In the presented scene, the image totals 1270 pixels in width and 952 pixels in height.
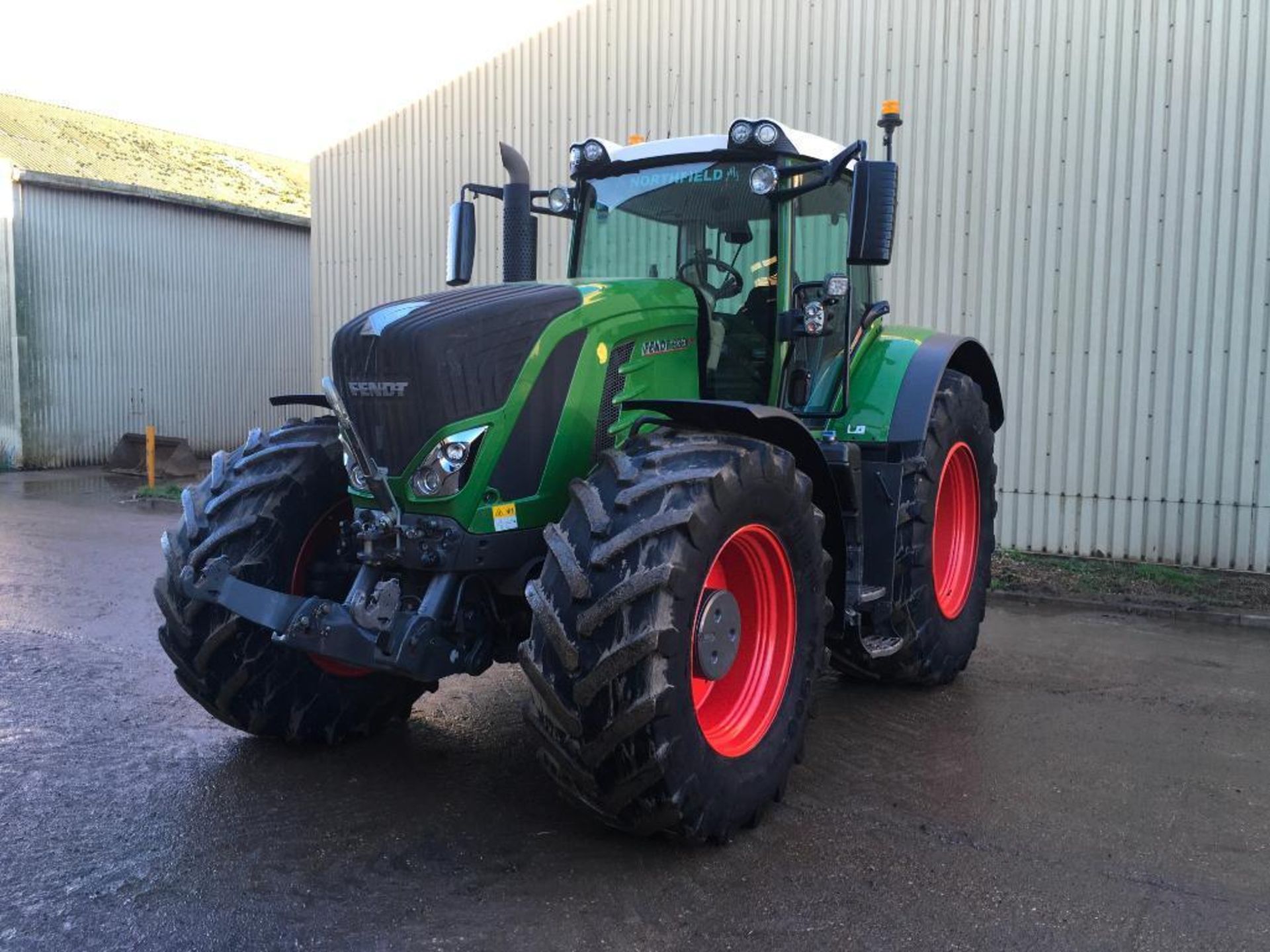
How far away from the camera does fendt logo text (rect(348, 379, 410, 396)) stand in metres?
3.68

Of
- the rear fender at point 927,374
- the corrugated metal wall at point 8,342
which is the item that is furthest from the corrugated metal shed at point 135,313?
the rear fender at point 927,374

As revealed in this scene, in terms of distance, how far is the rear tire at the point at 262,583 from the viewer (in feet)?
13.9

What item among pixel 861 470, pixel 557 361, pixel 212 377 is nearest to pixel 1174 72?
pixel 861 470

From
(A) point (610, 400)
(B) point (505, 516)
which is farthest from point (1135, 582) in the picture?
(B) point (505, 516)

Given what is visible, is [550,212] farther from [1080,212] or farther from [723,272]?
[1080,212]

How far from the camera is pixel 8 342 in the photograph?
18.5 m

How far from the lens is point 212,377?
21219 millimetres

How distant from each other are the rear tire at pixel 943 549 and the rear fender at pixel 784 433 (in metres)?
0.52

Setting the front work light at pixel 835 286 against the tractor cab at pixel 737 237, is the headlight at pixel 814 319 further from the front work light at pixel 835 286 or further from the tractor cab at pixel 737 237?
the front work light at pixel 835 286

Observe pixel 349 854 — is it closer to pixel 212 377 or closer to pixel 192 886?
pixel 192 886

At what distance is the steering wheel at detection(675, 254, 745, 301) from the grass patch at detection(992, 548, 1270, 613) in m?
4.68

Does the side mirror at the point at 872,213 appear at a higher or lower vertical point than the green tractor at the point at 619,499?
higher

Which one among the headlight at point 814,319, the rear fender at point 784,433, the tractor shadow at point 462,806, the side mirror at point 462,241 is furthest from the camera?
the side mirror at point 462,241

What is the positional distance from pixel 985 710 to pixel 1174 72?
19.8ft
